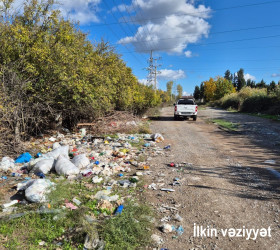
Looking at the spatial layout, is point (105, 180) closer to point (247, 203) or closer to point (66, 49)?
point (247, 203)

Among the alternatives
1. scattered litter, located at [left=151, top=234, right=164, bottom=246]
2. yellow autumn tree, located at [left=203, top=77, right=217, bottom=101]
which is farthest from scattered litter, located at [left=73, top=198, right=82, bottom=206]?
yellow autumn tree, located at [left=203, top=77, right=217, bottom=101]

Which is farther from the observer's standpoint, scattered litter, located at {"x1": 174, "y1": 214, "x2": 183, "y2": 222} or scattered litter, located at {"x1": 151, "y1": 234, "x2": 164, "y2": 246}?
scattered litter, located at {"x1": 174, "y1": 214, "x2": 183, "y2": 222}

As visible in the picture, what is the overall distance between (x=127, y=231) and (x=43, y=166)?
3.07m

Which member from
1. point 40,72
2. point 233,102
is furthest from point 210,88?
point 40,72

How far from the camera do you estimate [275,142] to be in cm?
795

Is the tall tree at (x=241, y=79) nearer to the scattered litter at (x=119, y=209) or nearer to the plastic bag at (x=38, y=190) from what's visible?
the scattered litter at (x=119, y=209)

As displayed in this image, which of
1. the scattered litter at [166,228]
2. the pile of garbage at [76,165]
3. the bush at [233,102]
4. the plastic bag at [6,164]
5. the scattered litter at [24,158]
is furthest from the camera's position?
the bush at [233,102]

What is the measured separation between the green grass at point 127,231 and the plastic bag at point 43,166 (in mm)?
2677

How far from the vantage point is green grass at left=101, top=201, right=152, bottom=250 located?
254 centimetres

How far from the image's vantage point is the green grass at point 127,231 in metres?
2.54

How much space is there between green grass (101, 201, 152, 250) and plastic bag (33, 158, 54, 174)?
105 inches

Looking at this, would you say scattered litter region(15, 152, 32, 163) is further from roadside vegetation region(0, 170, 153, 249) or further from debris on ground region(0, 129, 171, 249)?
roadside vegetation region(0, 170, 153, 249)

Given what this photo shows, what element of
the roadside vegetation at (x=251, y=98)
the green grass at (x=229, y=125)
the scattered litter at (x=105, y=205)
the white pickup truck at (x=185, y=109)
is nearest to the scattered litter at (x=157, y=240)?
the scattered litter at (x=105, y=205)

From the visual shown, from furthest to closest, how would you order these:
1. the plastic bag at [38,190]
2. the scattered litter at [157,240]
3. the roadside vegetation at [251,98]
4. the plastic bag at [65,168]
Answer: the roadside vegetation at [251,98], the plastic bag at [65,168], the plastic bag at [38,190], the scattered litter at [157,240]
